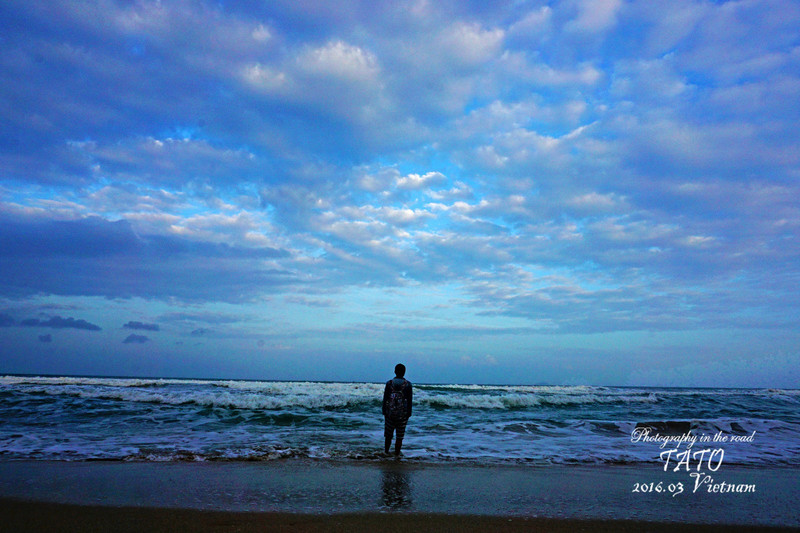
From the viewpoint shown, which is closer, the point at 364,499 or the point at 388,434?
the point at 364,499

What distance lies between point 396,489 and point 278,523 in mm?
2212

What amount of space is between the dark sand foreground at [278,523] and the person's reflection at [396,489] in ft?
1.63

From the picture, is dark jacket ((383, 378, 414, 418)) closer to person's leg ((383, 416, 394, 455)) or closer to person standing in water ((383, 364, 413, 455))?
person standing in water ((383, 364, 413, 455))

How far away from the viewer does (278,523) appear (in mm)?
4793

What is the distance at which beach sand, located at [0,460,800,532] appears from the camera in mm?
4930

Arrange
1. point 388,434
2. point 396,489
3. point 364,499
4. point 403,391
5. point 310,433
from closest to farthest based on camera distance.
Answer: point 364,499 < point 396,489 < point 388,434 < point 403,391 < point 310,433

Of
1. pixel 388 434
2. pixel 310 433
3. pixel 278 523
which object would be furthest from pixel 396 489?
pixel 310 433

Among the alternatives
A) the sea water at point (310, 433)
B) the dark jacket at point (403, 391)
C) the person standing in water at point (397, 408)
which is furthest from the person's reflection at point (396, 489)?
the dark jacket at point (403, 391)

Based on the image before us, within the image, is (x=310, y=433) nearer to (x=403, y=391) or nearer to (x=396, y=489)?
(x=403, y=391)

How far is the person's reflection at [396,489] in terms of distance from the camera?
5668 mm

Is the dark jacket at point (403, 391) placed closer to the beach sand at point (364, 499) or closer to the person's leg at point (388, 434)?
the person's leg at point (388, 434)

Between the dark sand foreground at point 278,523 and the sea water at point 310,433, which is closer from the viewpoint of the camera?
the dark sand foreground at point 278,523

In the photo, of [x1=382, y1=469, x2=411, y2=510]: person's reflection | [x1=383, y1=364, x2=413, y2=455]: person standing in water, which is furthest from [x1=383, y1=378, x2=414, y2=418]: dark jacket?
[x1=382, y1=469, x2=411, y2=510]: person's reflection

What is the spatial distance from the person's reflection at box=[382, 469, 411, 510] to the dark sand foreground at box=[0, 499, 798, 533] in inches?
19.5
